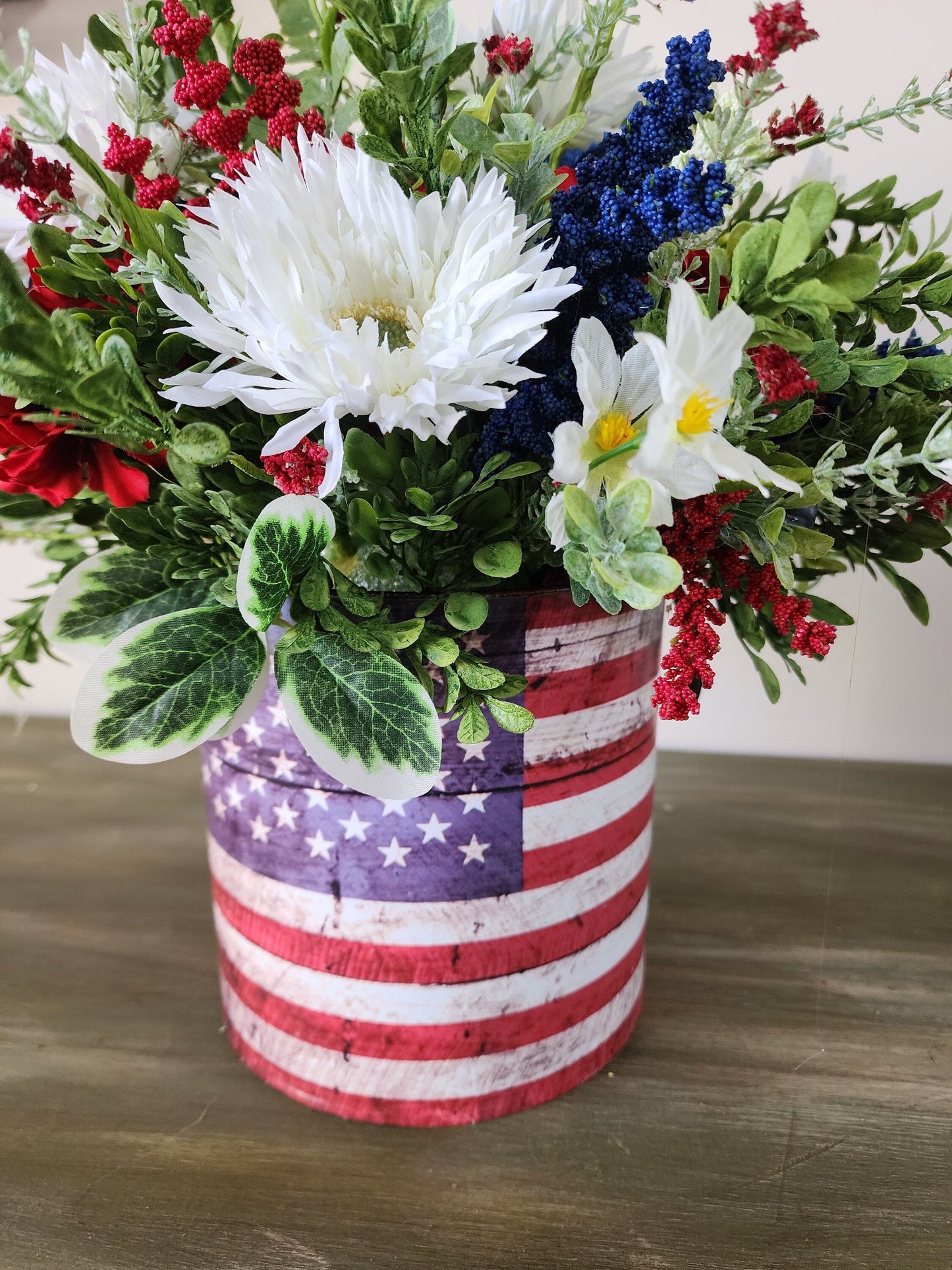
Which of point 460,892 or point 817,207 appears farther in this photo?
point 460,892

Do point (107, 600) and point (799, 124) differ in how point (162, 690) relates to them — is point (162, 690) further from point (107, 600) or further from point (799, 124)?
point (799, 124)

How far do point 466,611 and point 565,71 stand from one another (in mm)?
250

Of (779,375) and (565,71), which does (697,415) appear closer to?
(779,375)

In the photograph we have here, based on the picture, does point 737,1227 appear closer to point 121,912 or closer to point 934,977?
point 934,977

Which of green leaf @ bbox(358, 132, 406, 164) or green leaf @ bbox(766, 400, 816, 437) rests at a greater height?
green leaf @ bbox(358, 132, 406, 164)

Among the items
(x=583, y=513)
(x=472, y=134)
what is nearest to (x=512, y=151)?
(x=472, y=134)

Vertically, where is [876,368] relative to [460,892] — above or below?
above

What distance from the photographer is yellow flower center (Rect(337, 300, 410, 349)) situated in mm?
324

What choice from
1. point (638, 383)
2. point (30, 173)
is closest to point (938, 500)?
point (638, 383)

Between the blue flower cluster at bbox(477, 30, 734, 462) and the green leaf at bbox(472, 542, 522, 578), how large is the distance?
3cm

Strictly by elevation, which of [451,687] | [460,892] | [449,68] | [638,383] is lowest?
[460,892]

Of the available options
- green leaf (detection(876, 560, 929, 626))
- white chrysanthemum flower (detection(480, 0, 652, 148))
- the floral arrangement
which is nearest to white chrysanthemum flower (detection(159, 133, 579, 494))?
the floral arrangement

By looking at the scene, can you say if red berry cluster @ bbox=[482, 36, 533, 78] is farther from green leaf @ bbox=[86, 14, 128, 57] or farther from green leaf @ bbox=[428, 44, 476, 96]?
green leaf @ bbox=[86, 14, 128, 57]

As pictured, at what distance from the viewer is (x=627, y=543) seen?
0.85 ft
